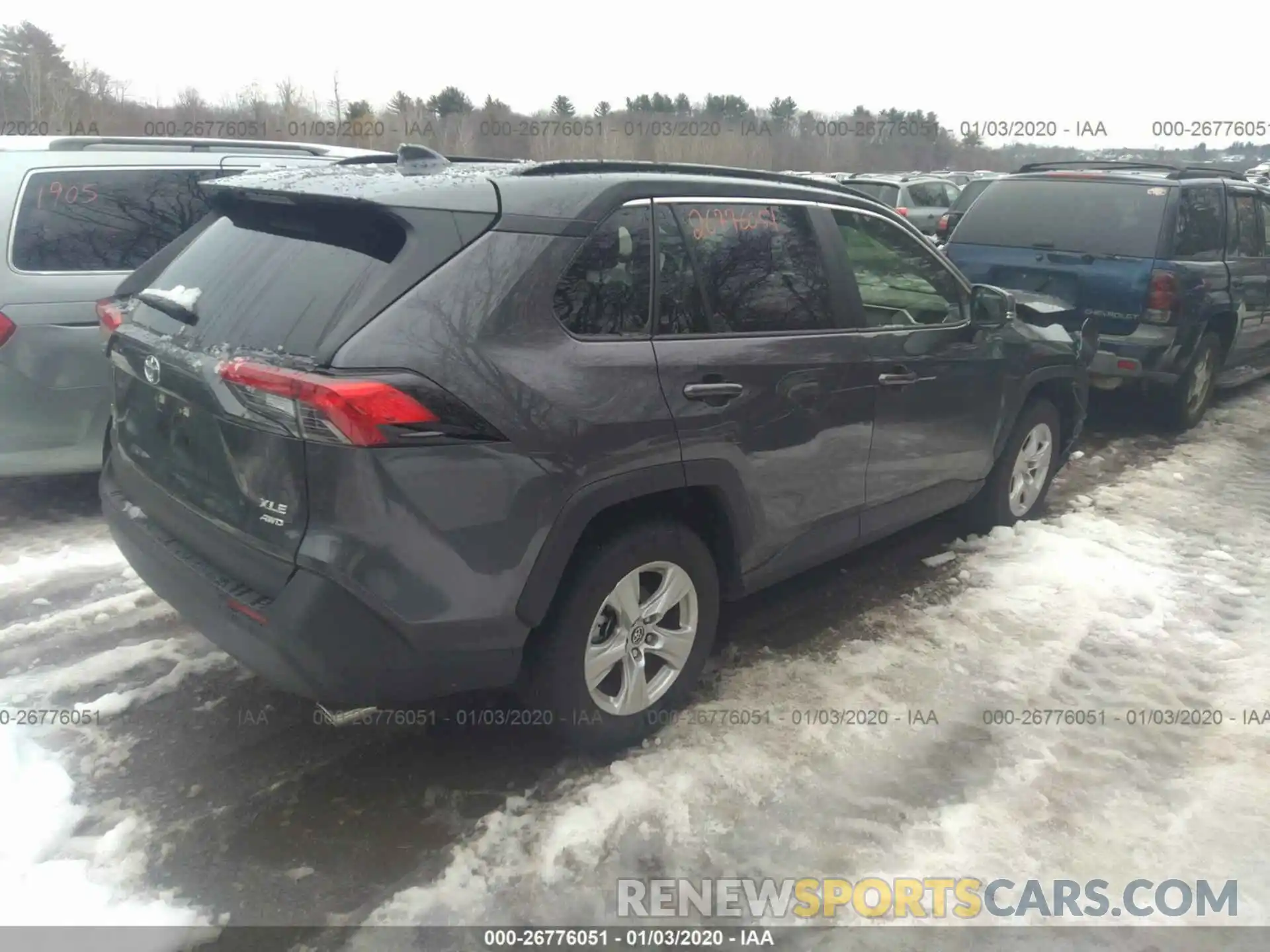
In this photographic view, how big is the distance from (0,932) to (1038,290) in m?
7.07

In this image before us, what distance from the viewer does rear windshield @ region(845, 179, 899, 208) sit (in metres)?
17.9

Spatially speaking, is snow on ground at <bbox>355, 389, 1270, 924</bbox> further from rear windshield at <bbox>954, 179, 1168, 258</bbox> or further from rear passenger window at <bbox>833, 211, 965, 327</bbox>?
rear windshield at <bbox>954, 179, 1168, 258</bbox>

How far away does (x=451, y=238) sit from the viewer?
8.55 feet

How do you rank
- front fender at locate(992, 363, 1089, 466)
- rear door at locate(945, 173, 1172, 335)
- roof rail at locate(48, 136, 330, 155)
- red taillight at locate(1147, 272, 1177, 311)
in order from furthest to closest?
rear door at locate(945, 173, 1172, 335)
red taillight at locate(1147, 272, 1177, 311)
roof rail at locate(48, 136, 330, 155)
front fender at locate(992, 363, 1089, 466)

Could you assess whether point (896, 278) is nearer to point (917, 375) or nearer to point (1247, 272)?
point (917, 375)

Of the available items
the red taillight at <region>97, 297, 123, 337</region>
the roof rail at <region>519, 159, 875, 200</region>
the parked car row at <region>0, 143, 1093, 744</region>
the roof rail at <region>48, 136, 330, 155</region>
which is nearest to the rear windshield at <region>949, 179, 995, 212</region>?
the roof rail at <region>48, 136, 330, 155</region>

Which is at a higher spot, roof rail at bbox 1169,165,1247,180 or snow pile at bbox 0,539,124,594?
roof rail at bbox 1169,165,1247,180

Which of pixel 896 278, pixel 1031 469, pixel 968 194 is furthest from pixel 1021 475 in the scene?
pixel 968 194

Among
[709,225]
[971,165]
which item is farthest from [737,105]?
[709,225]

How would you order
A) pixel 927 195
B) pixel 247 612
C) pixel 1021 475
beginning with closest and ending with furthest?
pixel 247 612 < pixel 1021 475 < pixel 927 195

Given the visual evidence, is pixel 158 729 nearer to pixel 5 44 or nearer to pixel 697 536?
pixel 697 536

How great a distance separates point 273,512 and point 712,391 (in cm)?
140

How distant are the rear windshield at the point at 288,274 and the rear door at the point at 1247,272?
7.15m

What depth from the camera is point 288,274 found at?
2.72 m
